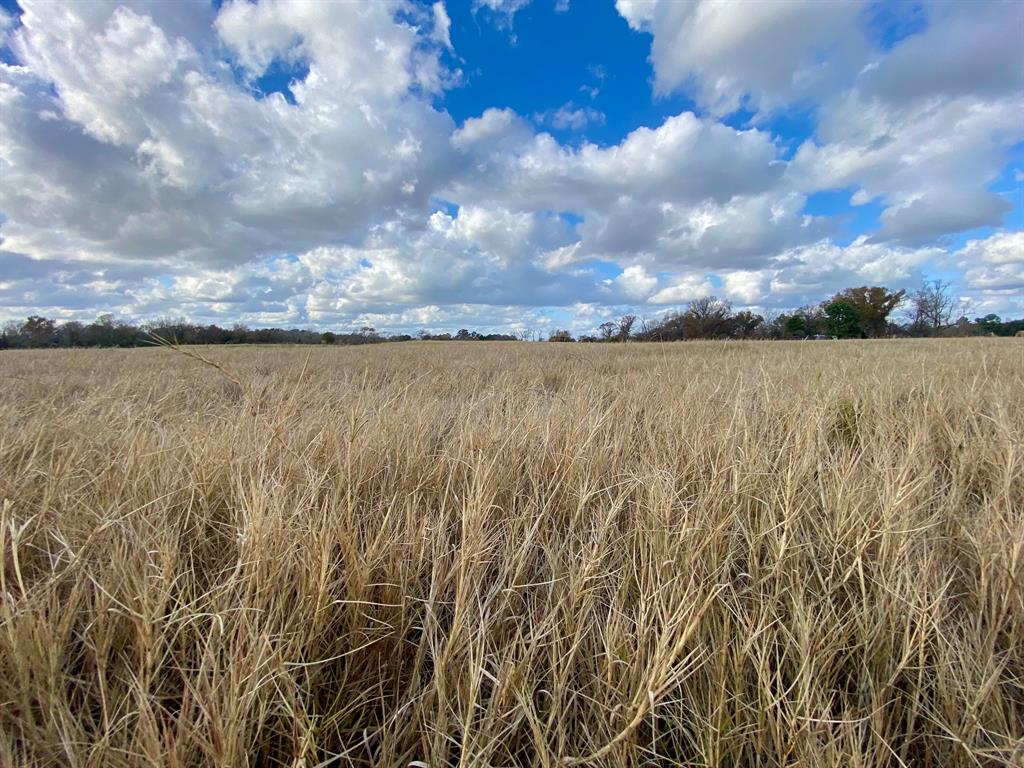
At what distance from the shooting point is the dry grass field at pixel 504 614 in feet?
2.90

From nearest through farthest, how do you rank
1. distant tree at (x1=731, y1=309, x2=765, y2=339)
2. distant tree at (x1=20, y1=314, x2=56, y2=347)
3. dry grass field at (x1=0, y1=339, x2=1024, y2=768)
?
dry grass field at (x1=0, y1=339, x2=1024, y2=768), distant tree at (x1=20, y1=314, x2=56, y2=347), distant tree at (x1=731, y1=309, x2=765, y2=339)

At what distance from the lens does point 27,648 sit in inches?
36.4

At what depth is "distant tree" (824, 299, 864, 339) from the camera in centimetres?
5600

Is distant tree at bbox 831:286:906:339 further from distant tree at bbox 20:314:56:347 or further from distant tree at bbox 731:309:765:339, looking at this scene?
distant tree at bbox 20:314:56:347

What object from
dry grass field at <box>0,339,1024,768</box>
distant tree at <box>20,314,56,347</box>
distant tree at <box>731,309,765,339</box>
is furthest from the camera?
distant tree at <box>731,309,765,339</box>

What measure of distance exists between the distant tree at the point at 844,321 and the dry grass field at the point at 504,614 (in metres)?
68.1

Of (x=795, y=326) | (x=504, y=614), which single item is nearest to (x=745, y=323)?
(x=795, y=326)

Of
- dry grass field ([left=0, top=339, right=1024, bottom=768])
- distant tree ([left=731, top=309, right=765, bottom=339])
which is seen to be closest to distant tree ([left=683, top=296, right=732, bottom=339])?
distant tree ([left=731, top=309, right=765, bottom=339])

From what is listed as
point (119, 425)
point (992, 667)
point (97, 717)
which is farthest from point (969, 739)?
point (119, 425)

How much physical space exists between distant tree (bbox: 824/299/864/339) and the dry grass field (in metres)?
68.1

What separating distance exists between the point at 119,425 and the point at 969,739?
13.2 feet

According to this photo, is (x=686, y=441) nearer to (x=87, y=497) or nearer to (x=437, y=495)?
(x=437, y=495)

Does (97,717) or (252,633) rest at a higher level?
(252,633)

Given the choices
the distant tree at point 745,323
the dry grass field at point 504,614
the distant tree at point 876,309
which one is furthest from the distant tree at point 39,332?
the distant tree at point 876,309
